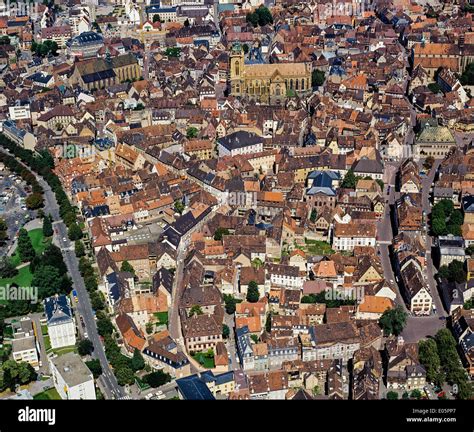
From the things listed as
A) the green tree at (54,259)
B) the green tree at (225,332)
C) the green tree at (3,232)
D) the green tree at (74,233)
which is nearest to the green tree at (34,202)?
the green tree at (3,232)

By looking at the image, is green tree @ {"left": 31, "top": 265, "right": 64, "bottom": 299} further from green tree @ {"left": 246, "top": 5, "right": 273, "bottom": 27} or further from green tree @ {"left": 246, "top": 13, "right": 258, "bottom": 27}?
green tree @ {"left": 246, "top": 5, "right": 273, "bottom": 27}

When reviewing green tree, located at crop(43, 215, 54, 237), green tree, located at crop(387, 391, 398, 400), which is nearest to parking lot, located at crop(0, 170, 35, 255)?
green tree, located at crop(43, 215, 54, 237)

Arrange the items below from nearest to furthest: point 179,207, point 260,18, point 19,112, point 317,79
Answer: point 179,207 → point 19,112 → point 317,79 → point 260,18

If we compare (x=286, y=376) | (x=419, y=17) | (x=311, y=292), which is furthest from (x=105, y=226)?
(x=419, y=17)

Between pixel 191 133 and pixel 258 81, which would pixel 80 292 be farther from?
pixel 258 81

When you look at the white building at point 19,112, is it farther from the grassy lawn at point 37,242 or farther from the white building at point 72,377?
the white building at point 72,377

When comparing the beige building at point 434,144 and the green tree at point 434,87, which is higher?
the green tree at point 434,87

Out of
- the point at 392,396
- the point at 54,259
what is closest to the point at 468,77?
the point at 54,259
